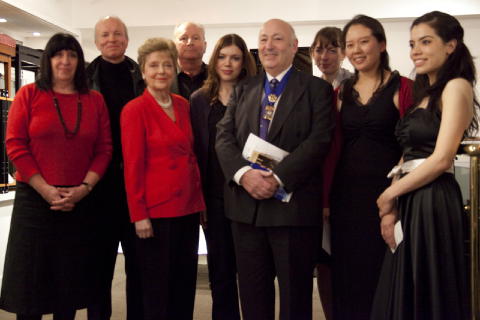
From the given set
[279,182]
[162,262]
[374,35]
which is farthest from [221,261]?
[374,35]

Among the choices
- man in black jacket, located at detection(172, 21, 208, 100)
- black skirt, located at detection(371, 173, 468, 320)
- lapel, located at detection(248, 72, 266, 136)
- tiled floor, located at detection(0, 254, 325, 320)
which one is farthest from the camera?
tiled floor, located at detection(0, 254, 325, 320)

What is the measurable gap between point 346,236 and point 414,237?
40cm

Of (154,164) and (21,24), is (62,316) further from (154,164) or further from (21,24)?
(21,24)

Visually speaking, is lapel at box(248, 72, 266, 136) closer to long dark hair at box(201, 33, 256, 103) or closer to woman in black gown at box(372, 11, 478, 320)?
long dark hair at box(201, 33, 256, 103)

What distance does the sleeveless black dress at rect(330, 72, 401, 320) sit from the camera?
7.00 feet

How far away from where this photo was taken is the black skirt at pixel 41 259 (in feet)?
7.39

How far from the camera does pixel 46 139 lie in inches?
88.7

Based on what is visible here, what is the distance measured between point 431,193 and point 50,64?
1807 mm

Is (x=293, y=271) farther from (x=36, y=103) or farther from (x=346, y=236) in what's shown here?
(x=36, y=103)

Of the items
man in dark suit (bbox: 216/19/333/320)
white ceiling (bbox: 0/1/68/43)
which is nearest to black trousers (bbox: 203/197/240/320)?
man in dark suit (bbox: 216/19/333/320)

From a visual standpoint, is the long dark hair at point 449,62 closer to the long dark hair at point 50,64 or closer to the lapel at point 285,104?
the lapel at point 285,104

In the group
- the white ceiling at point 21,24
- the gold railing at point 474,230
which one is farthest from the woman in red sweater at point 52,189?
the white ceiling at point 21,24

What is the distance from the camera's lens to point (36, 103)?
2.27 meters

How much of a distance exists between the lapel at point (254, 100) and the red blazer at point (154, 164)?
371 mm
